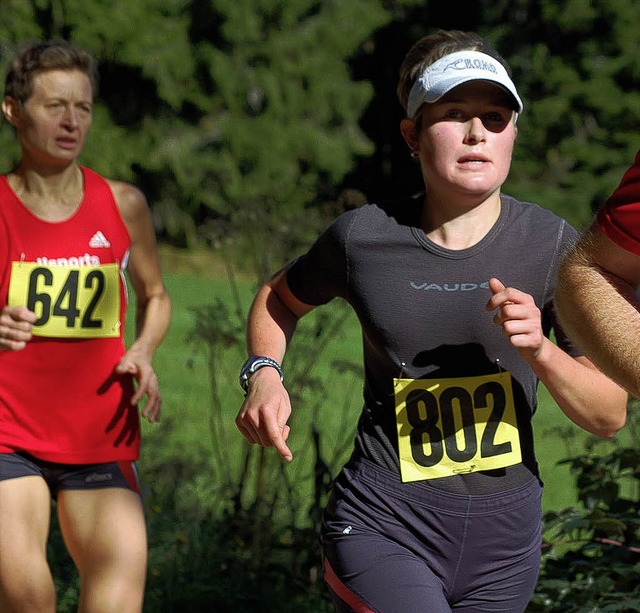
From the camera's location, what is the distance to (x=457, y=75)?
9.84 feet

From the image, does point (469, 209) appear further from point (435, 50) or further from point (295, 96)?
point (295, 96)

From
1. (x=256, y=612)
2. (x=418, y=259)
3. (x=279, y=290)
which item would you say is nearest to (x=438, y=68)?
(x=418, y=259)

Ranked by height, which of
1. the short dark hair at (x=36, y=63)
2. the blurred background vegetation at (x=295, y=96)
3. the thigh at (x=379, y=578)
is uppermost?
the blurred background vegetation at (x=295, y=96)

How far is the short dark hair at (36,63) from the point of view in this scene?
420 cm

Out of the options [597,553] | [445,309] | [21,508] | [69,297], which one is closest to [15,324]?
[69,297]

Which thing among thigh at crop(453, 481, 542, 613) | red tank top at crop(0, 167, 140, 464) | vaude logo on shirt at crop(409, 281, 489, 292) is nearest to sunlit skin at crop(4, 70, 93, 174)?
red tank top at crop(0, 167, 140, 464)

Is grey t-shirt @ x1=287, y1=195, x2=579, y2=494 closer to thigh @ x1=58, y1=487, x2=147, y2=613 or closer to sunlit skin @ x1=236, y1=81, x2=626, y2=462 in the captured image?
sunlit skin @ x1=236, y1=81, x2=626, y2=462

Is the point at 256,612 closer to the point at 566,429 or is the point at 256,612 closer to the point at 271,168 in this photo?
the point at 566,429

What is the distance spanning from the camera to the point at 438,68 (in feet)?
10.0

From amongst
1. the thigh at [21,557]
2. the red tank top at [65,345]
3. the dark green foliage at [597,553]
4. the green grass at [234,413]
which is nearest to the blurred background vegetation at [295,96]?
the green grass at [234,413]

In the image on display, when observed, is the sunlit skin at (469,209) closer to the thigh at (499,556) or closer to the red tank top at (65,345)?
the thigh at (499,556)

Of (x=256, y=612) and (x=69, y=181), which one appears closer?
(x=69, y=181)

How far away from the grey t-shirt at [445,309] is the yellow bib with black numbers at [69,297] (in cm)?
116

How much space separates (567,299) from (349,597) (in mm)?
1039
